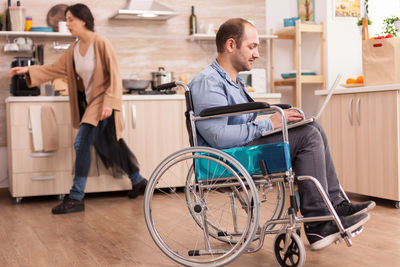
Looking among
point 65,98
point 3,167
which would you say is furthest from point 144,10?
point 3,167

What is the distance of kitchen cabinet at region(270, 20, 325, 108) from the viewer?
16.4ft

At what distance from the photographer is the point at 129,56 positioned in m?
5.07

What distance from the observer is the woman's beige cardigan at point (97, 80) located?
152 inches

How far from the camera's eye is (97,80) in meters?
3.90

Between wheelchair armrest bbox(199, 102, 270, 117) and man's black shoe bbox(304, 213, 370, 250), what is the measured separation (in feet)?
1.72

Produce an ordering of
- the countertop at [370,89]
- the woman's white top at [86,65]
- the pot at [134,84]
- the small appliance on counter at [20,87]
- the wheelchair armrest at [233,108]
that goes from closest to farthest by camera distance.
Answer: the wheelchair armrest at [233,108]
the countertop at [370,89]
the woman's white top at [86,65]
the small appliance on counter at [20,87]
the pot at [134,84]

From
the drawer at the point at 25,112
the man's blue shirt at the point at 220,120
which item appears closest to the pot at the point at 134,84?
the drawer at the point at 25,112

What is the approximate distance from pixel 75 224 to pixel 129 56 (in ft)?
7.09

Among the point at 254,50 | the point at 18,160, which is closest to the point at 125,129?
the point at 18,160

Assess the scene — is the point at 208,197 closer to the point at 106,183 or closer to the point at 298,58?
the point at 106,183

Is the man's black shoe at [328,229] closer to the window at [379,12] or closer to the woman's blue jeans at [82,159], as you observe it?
the woman's blue jeans at [82,159]

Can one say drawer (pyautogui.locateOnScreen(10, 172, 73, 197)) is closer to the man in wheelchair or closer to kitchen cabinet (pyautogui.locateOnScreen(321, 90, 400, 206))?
kitchen cabinet (pyautogui.locateOnScreen(321, 90, 400, 206))

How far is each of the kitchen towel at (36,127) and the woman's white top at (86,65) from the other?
48 centimetres

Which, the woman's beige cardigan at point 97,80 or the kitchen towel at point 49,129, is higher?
the woman's beige cardigan at point 97,80
